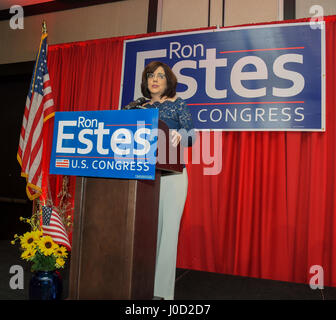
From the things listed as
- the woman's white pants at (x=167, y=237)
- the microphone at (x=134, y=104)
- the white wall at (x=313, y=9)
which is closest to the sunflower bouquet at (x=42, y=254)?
the woman's white pants at (x=167, y=237)

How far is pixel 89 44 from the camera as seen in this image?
3.68 meters

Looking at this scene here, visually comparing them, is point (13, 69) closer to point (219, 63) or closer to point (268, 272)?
point (219, 63)

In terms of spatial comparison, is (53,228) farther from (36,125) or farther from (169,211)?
(36,125)

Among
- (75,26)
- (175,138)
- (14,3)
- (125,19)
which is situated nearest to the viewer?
(175,138)

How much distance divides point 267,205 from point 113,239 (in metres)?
1.97

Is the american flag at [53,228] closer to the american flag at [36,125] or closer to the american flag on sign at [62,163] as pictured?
the american flag on sign at [62,163]

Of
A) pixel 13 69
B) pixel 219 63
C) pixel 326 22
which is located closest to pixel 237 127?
pixel 219 63

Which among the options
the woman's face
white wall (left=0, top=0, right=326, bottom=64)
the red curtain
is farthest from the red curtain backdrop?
the woman's face

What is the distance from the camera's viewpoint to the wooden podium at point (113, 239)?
123 centimetres

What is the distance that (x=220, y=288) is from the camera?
2.36 meters

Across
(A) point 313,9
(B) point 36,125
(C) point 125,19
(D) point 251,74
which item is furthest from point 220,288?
(C) point 125,19

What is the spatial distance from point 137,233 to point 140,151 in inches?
13.2

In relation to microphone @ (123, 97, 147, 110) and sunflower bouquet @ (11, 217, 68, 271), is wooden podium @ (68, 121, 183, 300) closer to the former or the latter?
microphone @ (123, 97, 147, 110)

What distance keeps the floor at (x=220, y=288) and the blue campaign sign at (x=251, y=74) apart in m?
1.32
